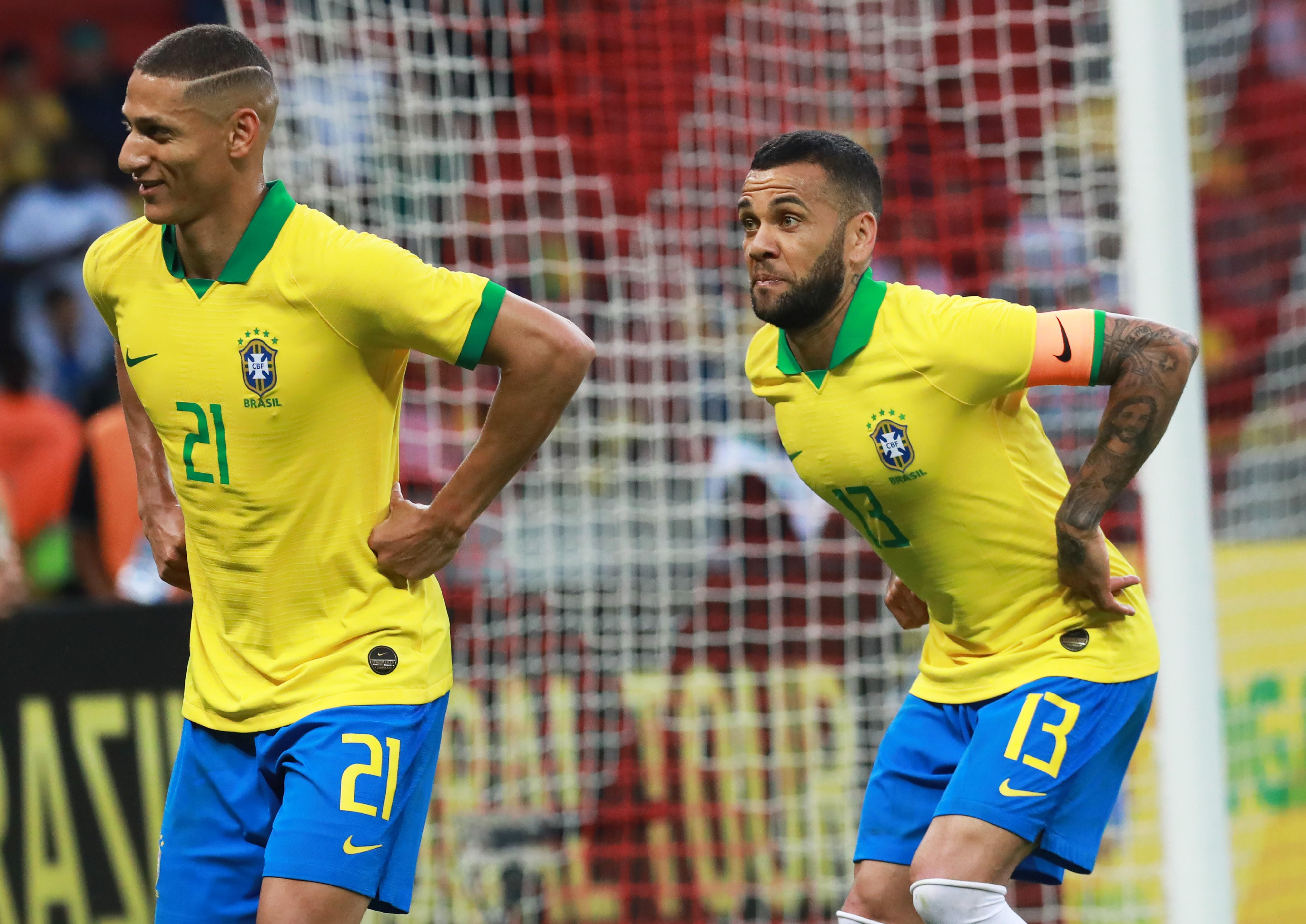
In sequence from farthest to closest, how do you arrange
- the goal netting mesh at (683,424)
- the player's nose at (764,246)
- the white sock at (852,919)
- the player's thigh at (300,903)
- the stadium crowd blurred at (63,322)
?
the stadium crowd blurred at (63,322)
the goal netting mesh at (683,424)
the white sock at (852,919)
the player's nose at (764,246)
the player's thigh at (300,903)

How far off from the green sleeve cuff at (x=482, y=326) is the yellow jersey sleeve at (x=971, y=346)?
903 millimetres

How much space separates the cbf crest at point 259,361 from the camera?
3211 millimetres

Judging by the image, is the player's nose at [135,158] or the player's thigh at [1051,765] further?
the player's thigh at [1051,765]

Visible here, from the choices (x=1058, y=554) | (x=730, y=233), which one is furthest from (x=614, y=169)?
(x=1058, y=554)

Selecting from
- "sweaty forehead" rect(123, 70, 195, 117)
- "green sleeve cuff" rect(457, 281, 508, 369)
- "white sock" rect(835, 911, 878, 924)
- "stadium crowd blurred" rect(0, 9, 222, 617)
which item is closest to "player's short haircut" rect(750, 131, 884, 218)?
"green sleeve cuff" rect(457, 281, 508, 369)

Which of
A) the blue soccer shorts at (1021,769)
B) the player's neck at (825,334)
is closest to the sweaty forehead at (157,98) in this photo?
the player's neck at (825,334)

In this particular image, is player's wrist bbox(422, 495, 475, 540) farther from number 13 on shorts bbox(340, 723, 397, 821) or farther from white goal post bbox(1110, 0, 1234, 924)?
white goal post bbox(1110, 0, 1234, 924)

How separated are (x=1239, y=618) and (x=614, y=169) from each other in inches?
125

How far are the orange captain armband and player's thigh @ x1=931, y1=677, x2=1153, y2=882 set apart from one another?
0.69 meters

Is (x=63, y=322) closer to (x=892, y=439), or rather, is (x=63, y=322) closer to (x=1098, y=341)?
(x=892, y=439)

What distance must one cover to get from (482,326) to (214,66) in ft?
2.41

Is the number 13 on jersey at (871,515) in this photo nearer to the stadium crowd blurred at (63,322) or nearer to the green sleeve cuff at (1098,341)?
the green sleeve cuff at (1098,341)

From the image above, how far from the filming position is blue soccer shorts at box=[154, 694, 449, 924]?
10.3 feet

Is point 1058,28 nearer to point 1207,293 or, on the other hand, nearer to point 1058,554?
point 1207,293
